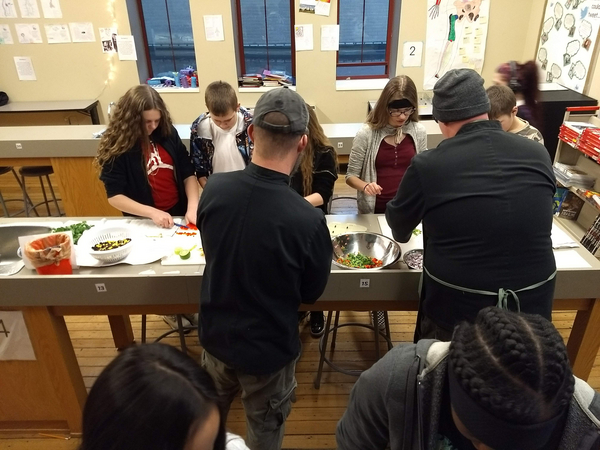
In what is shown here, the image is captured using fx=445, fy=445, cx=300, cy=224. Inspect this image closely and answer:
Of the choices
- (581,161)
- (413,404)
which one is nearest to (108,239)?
(413,404)

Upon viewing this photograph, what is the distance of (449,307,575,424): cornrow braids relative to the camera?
2.37 feet

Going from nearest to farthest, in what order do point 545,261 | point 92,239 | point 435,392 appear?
point 435,392, point 545,261, point 92,239

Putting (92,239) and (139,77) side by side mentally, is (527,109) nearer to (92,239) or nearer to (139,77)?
(92,239)

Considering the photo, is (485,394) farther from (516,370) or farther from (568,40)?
(568,40)

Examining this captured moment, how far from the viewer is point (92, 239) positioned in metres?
1.96

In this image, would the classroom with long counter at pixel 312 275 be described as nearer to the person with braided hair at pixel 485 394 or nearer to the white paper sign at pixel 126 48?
the person with braided hair at pixel 485 394

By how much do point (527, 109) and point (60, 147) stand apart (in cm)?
326

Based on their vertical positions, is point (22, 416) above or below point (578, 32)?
below

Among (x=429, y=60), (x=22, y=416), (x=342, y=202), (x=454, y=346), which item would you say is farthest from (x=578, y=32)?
(x=22, y=416)

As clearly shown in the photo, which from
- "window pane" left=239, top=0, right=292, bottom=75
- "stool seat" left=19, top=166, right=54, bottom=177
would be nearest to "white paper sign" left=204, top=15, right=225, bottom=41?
"window pane" left=239, top=0, right=292, bottom=75

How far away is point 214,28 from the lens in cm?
491

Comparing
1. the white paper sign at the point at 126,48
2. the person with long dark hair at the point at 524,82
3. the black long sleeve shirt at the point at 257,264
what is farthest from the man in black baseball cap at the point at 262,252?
the white paper sign at the point at 126,48

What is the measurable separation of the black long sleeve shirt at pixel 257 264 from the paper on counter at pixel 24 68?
5.08 meters

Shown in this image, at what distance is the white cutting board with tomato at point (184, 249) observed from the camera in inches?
71.6
